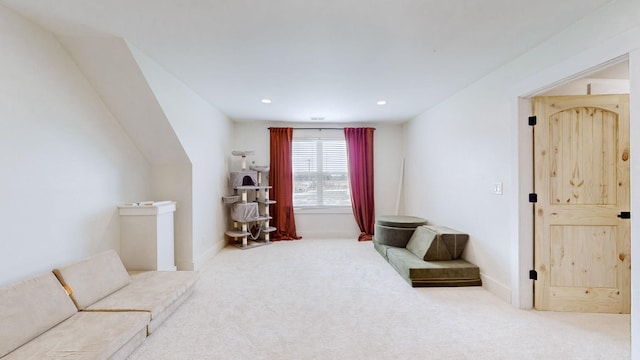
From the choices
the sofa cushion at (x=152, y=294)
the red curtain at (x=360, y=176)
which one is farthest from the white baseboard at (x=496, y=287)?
the sofa cushion at (x=152, y=294)

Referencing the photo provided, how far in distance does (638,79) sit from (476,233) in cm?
208

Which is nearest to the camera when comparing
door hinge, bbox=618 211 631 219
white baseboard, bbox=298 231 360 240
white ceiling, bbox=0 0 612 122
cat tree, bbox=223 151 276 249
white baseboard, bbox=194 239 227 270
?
white ceiling, bbox=0 0 612 122

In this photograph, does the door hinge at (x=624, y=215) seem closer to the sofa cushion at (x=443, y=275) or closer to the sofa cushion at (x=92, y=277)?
the sofa cushion at (x=443, y=275)

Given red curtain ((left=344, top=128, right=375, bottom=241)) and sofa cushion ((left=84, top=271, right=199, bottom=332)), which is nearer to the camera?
sofa cushion ((left=84, top=271, right=199, bottom=332))

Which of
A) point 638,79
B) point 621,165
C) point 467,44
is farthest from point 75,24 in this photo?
point 621,165

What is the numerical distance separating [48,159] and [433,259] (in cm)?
405

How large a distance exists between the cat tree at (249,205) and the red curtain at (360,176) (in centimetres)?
171

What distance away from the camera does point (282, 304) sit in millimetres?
2717

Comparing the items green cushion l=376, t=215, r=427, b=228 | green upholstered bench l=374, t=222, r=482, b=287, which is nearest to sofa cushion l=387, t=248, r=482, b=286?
green upholstered bench l=374, t=222, r=482, b=287

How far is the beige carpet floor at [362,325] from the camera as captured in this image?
1.96m

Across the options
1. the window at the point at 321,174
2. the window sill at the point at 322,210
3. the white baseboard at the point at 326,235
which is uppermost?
the window at the point at 321,174

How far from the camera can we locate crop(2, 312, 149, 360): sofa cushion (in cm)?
158

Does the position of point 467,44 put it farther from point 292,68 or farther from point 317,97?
point 317,97

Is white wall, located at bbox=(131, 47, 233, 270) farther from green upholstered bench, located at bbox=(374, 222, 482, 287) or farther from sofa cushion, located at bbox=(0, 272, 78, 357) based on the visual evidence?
green upholstered bench, located at bbox=(374, 222, 482, 287)
